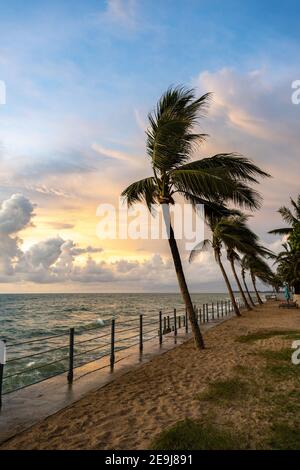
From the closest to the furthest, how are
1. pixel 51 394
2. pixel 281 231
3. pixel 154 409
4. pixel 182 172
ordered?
pixel 154 409 → pixel 51 394 → pixel 182 172 → pixel 281 231

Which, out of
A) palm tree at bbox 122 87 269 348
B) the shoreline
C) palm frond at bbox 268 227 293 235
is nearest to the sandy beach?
the shoreline

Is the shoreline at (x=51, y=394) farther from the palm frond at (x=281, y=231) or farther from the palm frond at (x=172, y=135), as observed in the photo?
the palm frond at (x=281, y=231)

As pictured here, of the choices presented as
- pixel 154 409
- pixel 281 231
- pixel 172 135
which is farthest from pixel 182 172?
pixel 281 231

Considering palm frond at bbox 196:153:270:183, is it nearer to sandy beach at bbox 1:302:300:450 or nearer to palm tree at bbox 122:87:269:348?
palm tree at bbox 122:87:269:348

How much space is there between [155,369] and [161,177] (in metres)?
5.72

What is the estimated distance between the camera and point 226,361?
889cm

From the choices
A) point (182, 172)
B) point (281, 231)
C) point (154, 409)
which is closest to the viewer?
point (154, 409)

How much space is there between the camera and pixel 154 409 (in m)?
5.34

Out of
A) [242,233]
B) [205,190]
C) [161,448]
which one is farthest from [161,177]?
[242,233]

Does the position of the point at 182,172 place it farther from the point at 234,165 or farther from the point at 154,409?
the point at 154,409

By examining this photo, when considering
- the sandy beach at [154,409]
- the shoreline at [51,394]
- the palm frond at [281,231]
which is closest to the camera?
the sandy beach at [154,409]

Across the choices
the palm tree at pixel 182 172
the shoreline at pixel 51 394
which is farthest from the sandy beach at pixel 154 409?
the palm tree at pixel 182 172

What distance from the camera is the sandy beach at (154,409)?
4246mm
